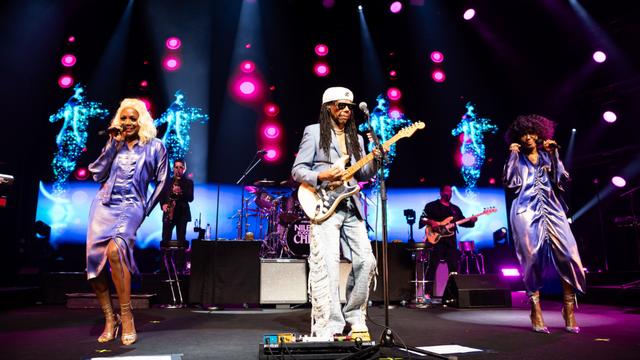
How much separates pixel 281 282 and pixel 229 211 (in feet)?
15.5

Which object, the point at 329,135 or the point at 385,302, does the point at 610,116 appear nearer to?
the point at 329,135

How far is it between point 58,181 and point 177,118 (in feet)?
10.7

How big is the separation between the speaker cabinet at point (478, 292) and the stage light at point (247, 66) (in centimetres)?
783

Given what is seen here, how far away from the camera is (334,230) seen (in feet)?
12.6

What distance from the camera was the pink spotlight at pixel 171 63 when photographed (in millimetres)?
12461

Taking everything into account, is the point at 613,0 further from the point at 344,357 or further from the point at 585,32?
the point at 344,357

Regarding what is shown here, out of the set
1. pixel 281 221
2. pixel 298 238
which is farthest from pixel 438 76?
pixel 281 221

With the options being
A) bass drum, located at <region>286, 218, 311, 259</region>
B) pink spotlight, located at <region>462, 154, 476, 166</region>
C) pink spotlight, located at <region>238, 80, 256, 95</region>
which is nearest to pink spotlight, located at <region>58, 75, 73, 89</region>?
pink spotlight, located at <region>238, 80, 256, 95</region>

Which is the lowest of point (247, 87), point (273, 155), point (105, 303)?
point (105, 303)

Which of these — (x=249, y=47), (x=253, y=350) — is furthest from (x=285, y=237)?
(x=253, y=350)

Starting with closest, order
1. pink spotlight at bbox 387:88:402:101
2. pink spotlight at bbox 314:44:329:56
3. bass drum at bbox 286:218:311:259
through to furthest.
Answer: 1. bass drum at bbox 286:218:311:259
2. pink spotlight at bbox 314:44:329:56
3. pink spotlight at bbox 387:88:402:101

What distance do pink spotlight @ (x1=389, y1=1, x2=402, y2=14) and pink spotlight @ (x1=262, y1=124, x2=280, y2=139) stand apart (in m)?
4.52

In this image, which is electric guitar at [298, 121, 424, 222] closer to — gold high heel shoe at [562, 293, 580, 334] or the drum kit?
gold high heel shoe at [562, 293, 580, 334]

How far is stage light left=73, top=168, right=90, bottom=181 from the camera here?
1168 centimetres
